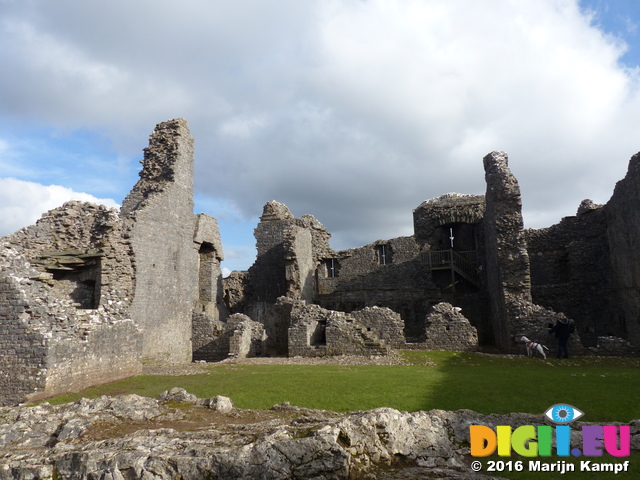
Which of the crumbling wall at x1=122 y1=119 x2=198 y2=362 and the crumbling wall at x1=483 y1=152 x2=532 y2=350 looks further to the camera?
the crumbling wall at x1=483 y1=152 x2=532 y2=350

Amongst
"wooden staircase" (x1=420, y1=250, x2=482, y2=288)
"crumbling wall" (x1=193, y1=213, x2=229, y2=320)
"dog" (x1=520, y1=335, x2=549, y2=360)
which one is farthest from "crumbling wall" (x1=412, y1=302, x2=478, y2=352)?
"crumbling wall" (x1=193, y1=213, x2=229, y2=320)

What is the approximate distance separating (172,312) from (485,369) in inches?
473

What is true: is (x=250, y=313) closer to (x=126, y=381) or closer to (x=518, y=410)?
(x=126, y=381)

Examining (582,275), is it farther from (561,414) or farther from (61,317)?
(61,317)

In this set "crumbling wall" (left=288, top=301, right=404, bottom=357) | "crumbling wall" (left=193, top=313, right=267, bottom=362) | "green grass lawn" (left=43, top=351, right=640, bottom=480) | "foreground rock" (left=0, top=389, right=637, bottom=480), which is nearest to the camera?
"foreground rock" (left=0, top=389, right=637, bottom=480)

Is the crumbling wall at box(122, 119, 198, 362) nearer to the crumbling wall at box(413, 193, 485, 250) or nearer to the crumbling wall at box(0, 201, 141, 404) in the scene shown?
the crumbling wall at box(0, 201, 141, 404)

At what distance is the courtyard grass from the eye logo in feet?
2.09

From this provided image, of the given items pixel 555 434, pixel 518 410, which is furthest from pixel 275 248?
pixel 555 434

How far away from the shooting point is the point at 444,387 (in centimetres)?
850

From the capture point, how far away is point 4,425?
556 cm

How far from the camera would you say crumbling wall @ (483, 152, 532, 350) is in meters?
17.2

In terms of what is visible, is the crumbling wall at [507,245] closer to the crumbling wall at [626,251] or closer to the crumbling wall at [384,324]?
the crumbling wall at [626,251]

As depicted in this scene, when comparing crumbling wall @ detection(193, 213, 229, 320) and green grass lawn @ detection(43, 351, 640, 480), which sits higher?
crumbling wall @ detection(193, 213, 229, 320)

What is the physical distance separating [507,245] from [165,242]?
13608 mm
